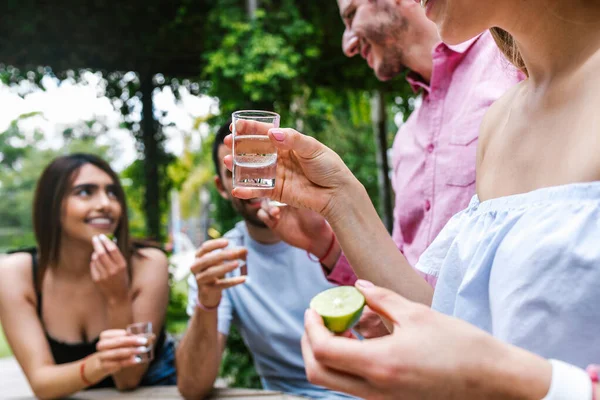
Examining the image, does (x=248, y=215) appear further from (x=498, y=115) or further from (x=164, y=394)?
(x=498, y=115)

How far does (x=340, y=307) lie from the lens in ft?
3.07

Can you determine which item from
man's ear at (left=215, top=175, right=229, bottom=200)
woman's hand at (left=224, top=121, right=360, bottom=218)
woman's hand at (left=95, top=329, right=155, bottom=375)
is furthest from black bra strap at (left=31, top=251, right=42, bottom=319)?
woman's hand at (left=224, top=121, right=360, bottom=218)

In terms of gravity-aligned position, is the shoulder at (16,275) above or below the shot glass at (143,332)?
above

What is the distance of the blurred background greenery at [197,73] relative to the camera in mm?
4938

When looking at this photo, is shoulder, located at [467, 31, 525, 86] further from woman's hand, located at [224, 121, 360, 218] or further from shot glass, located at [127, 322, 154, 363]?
shot glass, located at [127, 322, 154, 363]

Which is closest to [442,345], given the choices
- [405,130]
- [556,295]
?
[556,295]

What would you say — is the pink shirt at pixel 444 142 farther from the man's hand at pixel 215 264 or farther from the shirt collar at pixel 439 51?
the man's hand at pixel 215 264

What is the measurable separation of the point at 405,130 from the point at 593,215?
155 cm

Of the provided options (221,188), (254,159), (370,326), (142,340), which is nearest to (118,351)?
(142,340)

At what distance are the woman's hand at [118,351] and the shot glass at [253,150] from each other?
135 cm

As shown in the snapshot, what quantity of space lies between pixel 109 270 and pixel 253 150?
164cm

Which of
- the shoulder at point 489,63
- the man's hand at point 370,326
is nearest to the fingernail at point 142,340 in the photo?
the man's hand at point 370,326

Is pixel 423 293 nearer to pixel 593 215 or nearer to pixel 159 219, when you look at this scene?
pixel 593 215

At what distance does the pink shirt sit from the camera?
1932 millimetres
